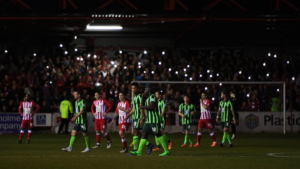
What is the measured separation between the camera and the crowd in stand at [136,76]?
25.2 metres

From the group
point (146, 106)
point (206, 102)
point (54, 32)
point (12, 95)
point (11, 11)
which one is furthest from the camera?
point (54, 32)

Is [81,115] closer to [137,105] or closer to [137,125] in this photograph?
[137,105]

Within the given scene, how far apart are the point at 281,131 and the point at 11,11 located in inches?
581

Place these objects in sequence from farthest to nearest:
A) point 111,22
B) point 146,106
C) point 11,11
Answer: point 111,22
point 11,11
point 146,106

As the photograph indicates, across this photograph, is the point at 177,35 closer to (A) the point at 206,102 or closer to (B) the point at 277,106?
(B) the point at 277,106

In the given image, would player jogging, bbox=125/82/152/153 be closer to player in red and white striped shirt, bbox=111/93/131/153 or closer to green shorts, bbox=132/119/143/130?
green shorts, bbox=132/119/143/130

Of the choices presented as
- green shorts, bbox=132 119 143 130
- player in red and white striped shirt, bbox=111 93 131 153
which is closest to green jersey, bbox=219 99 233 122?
player in red and white striped shirt, bbox=111 93 131 153

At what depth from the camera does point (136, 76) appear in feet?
88.3

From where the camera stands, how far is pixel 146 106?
40.7 ft

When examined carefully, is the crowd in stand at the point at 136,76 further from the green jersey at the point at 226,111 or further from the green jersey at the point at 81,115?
the green jersey at the point at 81,115

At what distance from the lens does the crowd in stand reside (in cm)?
2525

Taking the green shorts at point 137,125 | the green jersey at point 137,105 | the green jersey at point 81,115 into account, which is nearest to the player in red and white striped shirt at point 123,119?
the green jersey at point 137,105

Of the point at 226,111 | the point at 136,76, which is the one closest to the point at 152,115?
the point at 226,111

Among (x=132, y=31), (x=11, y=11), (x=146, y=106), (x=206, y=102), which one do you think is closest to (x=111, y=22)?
(x=132, y=31)
